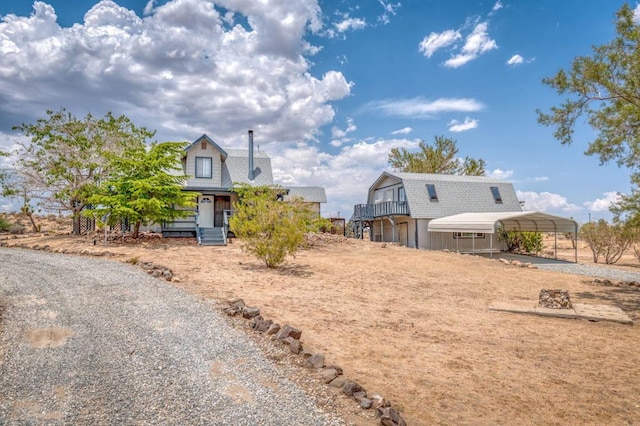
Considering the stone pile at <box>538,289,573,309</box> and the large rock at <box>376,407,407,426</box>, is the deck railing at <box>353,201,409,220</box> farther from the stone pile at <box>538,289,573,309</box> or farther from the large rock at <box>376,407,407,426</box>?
the large rock at <box>376,407,407,426</box>

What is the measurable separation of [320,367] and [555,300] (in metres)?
7.03

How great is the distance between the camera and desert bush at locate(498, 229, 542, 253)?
27.2 meters

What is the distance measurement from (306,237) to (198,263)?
974cm

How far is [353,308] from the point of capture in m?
8.77

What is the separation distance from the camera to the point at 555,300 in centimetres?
945

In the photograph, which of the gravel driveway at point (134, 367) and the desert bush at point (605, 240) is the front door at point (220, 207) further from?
the desert bush at point (605, 240)

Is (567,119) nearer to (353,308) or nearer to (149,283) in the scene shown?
(353,308)

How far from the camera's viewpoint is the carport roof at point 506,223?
22.0 meters

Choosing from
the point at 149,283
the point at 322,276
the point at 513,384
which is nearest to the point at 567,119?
the point at 322,276

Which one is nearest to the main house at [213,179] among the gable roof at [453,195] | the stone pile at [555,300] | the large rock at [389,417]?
the gable roof at [453,195]

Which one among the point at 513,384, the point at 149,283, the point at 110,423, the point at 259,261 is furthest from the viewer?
the point at 259,261

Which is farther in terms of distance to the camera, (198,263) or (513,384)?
(198,263)

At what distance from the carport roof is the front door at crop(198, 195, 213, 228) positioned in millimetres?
14409

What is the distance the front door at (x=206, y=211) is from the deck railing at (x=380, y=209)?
12.7 m
